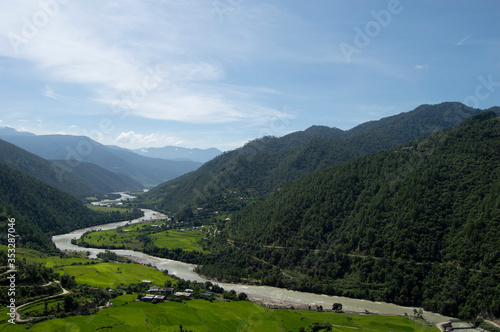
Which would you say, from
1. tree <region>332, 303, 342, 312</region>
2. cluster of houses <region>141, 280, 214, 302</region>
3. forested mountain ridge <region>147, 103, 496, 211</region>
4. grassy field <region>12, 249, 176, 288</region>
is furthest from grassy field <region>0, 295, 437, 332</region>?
forested mountain ridge <region>147, 103, 496, 211</region>

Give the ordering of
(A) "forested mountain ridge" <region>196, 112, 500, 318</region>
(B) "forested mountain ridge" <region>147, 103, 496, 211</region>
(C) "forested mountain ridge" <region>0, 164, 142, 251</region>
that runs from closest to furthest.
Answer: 1. (A) "forested mountain ridge" <region>196, 112, 500, 318</region>
2. (C) "forested mountain ridge" <region>0, 164, 142, 251</region>
3. (B) "forested mountain ridge" <region>147, 103, 496, 211</region>

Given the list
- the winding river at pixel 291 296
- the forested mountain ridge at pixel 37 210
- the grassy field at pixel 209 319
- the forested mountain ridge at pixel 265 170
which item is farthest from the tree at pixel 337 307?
the forested mountain ridge at pixel 265 170

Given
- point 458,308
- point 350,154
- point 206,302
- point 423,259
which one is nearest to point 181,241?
point 206,302

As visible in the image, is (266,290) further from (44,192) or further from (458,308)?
(44,192)

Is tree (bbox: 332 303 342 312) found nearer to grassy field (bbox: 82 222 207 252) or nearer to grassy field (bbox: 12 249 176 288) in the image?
grassy field (bbox: 12 249 176 288)

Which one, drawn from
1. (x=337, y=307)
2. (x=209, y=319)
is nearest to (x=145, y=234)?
(x=209, y=319)

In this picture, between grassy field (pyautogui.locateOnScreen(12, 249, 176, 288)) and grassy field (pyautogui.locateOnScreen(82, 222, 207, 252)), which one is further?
grassy field (pyautogui.locateOnScreen(82, 222, 207, 252))
